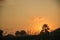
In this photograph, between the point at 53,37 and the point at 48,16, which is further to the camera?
the point at 48,16

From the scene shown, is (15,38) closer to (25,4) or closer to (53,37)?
(53,37)

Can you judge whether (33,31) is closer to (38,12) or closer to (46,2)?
(38,12)

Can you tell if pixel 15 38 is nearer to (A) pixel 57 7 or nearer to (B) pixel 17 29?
(B) pixel 17 29

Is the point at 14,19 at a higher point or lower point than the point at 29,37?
higher

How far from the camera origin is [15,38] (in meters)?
1.59

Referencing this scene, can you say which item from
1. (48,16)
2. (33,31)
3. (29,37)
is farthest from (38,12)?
(29,37)

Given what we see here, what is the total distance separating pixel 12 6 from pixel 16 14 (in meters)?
0.16

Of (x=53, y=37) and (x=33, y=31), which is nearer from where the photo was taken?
(x=53, y=37)

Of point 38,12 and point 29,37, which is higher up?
point 38,12

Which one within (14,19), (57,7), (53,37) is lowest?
(53,37)

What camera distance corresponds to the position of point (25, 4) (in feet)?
7.63

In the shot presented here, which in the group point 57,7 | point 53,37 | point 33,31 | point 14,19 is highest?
point 57,7

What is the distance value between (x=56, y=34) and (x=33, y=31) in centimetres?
78

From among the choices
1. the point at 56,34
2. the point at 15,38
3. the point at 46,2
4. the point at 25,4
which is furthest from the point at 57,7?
the point at 15,38
